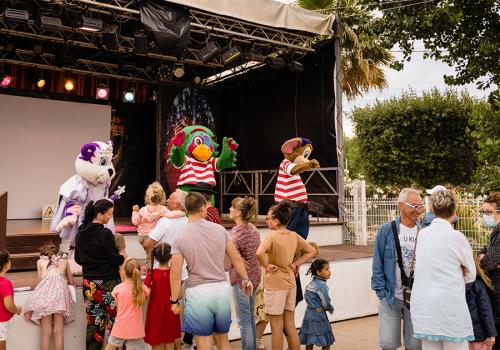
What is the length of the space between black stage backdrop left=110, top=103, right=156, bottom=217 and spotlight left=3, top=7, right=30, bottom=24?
5.18m

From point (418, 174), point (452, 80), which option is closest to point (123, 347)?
point (452, 80)

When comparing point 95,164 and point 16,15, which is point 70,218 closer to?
point 95,164

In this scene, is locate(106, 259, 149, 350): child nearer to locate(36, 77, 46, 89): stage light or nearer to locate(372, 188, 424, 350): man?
locate(372, 188, 424, 350): man

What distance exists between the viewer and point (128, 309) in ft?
12.1

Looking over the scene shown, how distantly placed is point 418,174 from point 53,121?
32.8 ft

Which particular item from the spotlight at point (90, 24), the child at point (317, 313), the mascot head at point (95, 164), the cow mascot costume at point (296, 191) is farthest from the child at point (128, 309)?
the spotlight at point (90, 24)

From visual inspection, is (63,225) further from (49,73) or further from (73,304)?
(49,73)

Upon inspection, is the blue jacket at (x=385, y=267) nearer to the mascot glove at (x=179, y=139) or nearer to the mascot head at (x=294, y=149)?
the mascot head at (x=294, y=149)

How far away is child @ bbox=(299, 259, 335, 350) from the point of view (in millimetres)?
4132

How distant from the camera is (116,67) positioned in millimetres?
11516

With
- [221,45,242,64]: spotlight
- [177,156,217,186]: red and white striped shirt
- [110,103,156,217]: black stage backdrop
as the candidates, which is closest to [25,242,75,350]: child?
[177,156,217,186]: red and white striped shirt

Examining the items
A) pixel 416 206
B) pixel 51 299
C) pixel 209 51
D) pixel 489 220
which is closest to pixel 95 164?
pixel 51 299

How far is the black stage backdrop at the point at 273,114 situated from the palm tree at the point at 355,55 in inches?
73.3

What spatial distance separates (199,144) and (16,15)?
3700 millimetres
